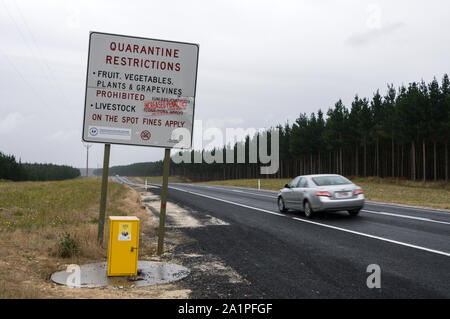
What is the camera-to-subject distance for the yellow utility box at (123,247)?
6070 millimetres

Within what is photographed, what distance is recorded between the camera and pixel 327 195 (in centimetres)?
1285

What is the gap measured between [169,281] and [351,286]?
8.69ft

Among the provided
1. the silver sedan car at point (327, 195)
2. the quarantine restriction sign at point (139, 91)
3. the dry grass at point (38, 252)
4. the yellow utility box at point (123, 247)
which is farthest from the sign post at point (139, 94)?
the silver sedan car at point (327, 195)

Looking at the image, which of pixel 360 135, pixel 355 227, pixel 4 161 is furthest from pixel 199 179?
pixel 355 227

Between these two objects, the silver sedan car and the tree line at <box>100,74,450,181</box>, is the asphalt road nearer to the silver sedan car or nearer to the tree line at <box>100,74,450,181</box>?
the silver sedan car

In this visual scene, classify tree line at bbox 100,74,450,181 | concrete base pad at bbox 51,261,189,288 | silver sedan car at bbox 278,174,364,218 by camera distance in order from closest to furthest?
concrete base pad at bbox 51,261,189,288, silver sedan car at bbox 278,174,364,218, tree line at bbox 100,74,450,181

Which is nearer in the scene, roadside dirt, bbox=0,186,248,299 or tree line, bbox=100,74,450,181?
roadside dirt, bbox=0,186,248,299

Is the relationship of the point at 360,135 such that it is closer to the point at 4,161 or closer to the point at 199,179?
the point at 4,161

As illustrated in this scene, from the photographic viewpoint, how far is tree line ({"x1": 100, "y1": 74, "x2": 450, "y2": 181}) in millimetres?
47844

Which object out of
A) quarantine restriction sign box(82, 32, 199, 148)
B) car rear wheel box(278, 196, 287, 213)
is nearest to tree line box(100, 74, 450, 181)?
car rear wheel box(278, 196, 287, 213)

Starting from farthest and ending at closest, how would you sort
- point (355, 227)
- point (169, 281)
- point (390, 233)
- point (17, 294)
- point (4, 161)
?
1. point (4, 161)
2. point (355, 227)
3. point (390, 233)
4. point (169, 281)
5. point (17, 294)

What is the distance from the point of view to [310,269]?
21.0 feet

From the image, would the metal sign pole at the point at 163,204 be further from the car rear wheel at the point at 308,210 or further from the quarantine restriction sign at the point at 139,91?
the car rear wheel at the point at 308,210

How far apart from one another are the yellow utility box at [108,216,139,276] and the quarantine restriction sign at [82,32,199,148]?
2357 mm
